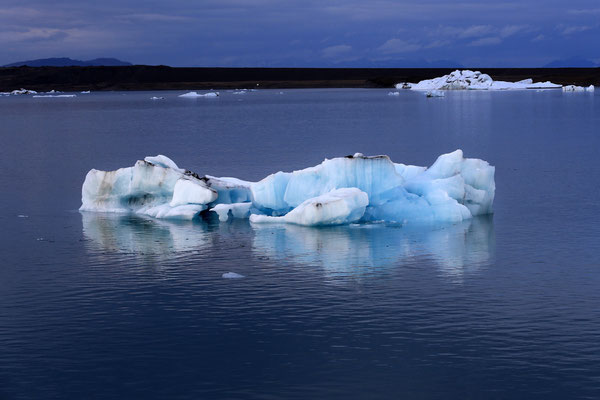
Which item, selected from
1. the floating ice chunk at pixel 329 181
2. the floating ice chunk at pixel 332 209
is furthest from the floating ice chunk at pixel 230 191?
the floating ice chunk at pixel 332 209

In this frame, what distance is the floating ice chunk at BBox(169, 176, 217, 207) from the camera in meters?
29.2

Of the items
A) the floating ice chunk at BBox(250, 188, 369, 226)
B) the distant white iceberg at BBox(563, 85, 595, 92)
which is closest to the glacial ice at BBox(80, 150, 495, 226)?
the floating ice chunk at BBox(250, 188, 369, 226)

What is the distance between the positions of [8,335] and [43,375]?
7.91ft

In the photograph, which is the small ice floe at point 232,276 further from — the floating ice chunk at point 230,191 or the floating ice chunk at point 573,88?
the floating ice chunk at point 573,88

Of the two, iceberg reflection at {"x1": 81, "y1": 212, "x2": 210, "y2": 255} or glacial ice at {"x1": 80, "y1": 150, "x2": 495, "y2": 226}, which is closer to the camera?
iceberg reflection at {"x1": 81, "y1": 212, "x2": 210, "y2": 255}

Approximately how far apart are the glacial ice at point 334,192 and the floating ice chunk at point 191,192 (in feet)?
0.11

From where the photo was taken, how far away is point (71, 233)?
27.6 m

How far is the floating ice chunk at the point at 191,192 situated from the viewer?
29156mm

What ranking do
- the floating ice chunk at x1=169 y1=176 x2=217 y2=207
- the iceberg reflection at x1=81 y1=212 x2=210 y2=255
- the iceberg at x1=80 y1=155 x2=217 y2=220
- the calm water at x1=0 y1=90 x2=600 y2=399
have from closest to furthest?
1. the calm water at x1=0 y1=90 x2=600 y2=399
2. the iceberg reflection at x1=81 y1=212 x2=210 y2=255
3. the floating ice chunk at x1=169 y1=176 x2=217 y2=207
4. the iceberg at x1=80 y1=155 x2=217 y2=220

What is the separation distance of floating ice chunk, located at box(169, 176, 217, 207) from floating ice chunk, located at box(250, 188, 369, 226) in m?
3.04

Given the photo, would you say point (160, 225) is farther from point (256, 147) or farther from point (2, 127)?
point (2, 127)

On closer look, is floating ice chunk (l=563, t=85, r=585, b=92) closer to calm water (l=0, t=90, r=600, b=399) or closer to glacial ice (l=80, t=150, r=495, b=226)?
calm water (l=0, t=90, r=600, b=399)

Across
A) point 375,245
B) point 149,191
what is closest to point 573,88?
point 149,191

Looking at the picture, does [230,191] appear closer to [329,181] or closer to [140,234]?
[329,181]
